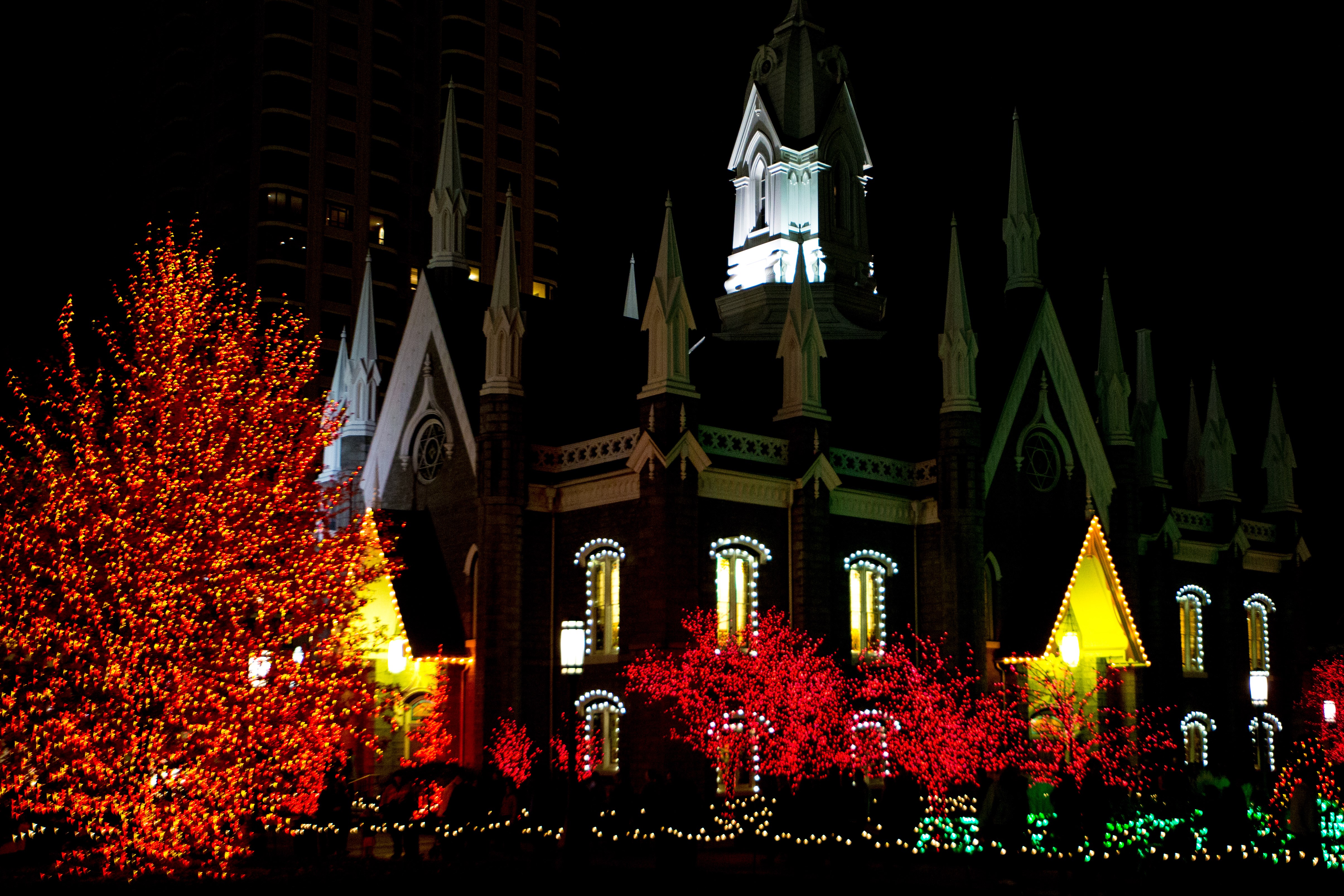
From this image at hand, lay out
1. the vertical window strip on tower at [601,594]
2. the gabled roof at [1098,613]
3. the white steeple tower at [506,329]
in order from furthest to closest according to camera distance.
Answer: the gabled roof at [1098,613], the white steeple tower at [506,329], the vertical window strip on tower at [601,594]

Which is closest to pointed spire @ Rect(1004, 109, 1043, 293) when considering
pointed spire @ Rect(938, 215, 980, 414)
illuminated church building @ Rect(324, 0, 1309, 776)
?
illuminated church building @ Rect(324, 0, 1309, 776)

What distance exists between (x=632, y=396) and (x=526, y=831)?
1822 centimetres

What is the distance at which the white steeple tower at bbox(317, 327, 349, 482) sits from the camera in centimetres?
5031

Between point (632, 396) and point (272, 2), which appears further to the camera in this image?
point (272, 2)

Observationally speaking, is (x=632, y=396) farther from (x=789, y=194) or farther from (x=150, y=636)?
(x=150, y=636)

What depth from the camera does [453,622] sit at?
41.5m

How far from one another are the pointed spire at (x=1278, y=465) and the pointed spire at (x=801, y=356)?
23626 millimetres

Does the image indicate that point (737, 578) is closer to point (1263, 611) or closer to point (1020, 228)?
point (1020, 228)

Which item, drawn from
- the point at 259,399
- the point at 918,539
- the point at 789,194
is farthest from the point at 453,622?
the point at 789,194

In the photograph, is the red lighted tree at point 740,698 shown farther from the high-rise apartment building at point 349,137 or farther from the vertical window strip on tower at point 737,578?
the high-rise apartment building at point 349,137

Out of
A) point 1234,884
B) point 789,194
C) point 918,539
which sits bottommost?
point 1234,884

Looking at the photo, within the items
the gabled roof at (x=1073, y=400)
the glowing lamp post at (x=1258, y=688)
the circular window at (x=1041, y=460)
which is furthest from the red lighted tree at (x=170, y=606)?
the gabled roof at (x=1073, y=400)

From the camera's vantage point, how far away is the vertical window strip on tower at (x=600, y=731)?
39250mm

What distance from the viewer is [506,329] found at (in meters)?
40.9
